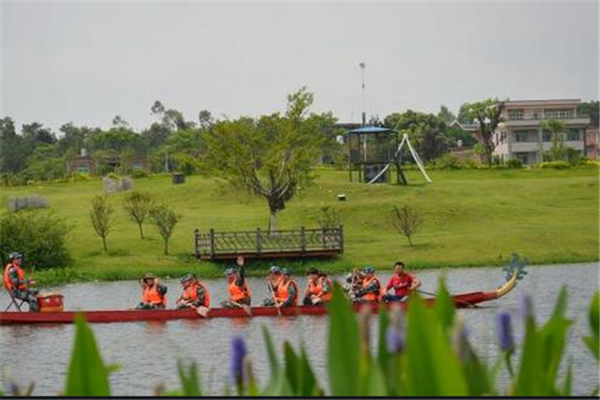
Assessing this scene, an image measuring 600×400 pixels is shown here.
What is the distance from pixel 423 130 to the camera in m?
109

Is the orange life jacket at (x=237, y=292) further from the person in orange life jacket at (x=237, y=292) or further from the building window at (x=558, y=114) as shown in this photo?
the building window at (x=558, y=114)

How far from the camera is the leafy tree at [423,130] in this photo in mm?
106812

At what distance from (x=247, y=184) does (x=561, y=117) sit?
61.2 metres

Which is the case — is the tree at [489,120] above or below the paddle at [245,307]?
above

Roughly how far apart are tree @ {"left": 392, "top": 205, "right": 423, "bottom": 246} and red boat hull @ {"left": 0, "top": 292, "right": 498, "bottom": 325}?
1879 centimetres

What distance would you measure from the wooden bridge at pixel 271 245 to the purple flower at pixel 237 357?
39.7m

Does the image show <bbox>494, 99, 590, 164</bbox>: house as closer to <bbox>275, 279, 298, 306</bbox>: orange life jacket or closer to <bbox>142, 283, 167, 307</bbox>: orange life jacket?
<bbox>275, 279, 298, 306</bbox>: orange life jacket

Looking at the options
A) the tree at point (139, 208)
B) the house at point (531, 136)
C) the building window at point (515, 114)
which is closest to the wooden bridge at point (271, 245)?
the tree at point (139, 208)

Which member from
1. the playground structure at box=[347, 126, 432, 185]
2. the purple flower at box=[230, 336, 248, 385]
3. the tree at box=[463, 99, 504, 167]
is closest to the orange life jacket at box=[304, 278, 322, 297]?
the purple flower at box=[230, 336, 248, 385]

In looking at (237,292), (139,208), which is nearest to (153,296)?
(237,292)

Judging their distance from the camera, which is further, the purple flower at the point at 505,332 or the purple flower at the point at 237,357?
the purple flower at the point at 505,332

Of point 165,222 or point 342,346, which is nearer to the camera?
point 342,346

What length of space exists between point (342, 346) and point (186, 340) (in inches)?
886

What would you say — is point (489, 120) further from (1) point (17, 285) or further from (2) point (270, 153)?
(1) point (17, 285)
